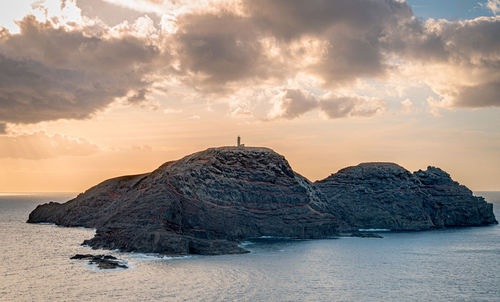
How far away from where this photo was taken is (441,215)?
6978 inches

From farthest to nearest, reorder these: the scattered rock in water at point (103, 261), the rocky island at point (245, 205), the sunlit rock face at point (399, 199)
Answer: the sunlit rock face at point (399, 199)
the rocky island at point (245, 205)
the scattered rock in water at point (103, 261)

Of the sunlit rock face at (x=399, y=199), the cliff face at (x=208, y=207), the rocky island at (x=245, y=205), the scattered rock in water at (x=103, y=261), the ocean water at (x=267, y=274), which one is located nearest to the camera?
the ocean water at (x=267, y=274)

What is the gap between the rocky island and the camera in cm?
10331

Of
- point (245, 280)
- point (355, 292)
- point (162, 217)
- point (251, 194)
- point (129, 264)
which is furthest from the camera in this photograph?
point (251, 194)

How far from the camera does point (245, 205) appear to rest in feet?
421

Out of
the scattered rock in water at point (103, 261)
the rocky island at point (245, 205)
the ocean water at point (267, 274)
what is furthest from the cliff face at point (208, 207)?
the scattered rock in water at point (103, 261)

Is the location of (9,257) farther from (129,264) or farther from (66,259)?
(129,264)

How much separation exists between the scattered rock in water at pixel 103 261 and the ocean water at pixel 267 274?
5.08ft

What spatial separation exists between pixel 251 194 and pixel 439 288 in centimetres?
6935

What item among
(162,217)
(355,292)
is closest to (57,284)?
(162,217)

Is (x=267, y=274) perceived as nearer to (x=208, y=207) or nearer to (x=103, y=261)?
(x=103, y=261)

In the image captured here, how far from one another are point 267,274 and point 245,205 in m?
53.1

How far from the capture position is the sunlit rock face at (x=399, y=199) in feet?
539

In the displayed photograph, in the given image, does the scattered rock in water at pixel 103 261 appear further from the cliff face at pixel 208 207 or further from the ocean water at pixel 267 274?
the cliff face at pixel 208 207
